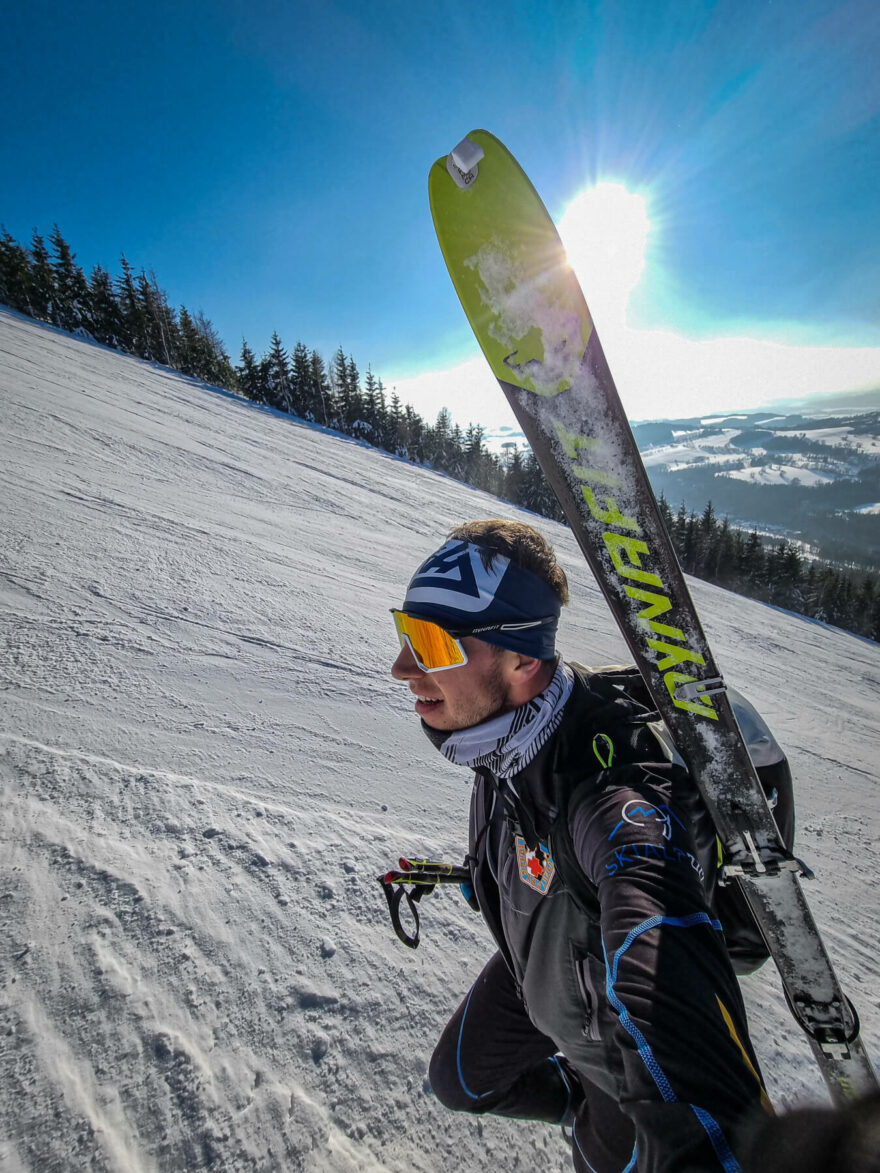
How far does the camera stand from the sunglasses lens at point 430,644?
67.0 inches

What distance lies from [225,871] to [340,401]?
44.6 metres

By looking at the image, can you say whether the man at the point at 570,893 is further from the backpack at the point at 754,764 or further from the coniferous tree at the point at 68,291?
the coniferous tree at the point at 68,291

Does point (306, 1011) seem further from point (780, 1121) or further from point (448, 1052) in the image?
point (780, 1121)

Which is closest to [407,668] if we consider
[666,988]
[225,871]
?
[666,988]

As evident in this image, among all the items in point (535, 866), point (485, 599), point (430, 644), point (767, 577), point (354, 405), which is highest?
point (354, 405)

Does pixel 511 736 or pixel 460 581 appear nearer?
pixel 511 736

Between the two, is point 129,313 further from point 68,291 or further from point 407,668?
point 407,668

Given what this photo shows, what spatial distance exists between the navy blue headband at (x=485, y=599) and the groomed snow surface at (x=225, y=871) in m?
1.65

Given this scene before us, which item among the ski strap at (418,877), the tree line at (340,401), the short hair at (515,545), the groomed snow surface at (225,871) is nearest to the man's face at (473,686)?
the short hair at (515,545)

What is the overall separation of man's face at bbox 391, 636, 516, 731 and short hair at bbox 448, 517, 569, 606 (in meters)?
0.32

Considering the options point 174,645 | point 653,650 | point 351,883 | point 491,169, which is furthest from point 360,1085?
point 491,169

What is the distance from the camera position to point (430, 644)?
175 cm

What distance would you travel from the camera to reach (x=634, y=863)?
1187 mm

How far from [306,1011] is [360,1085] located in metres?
0.32
